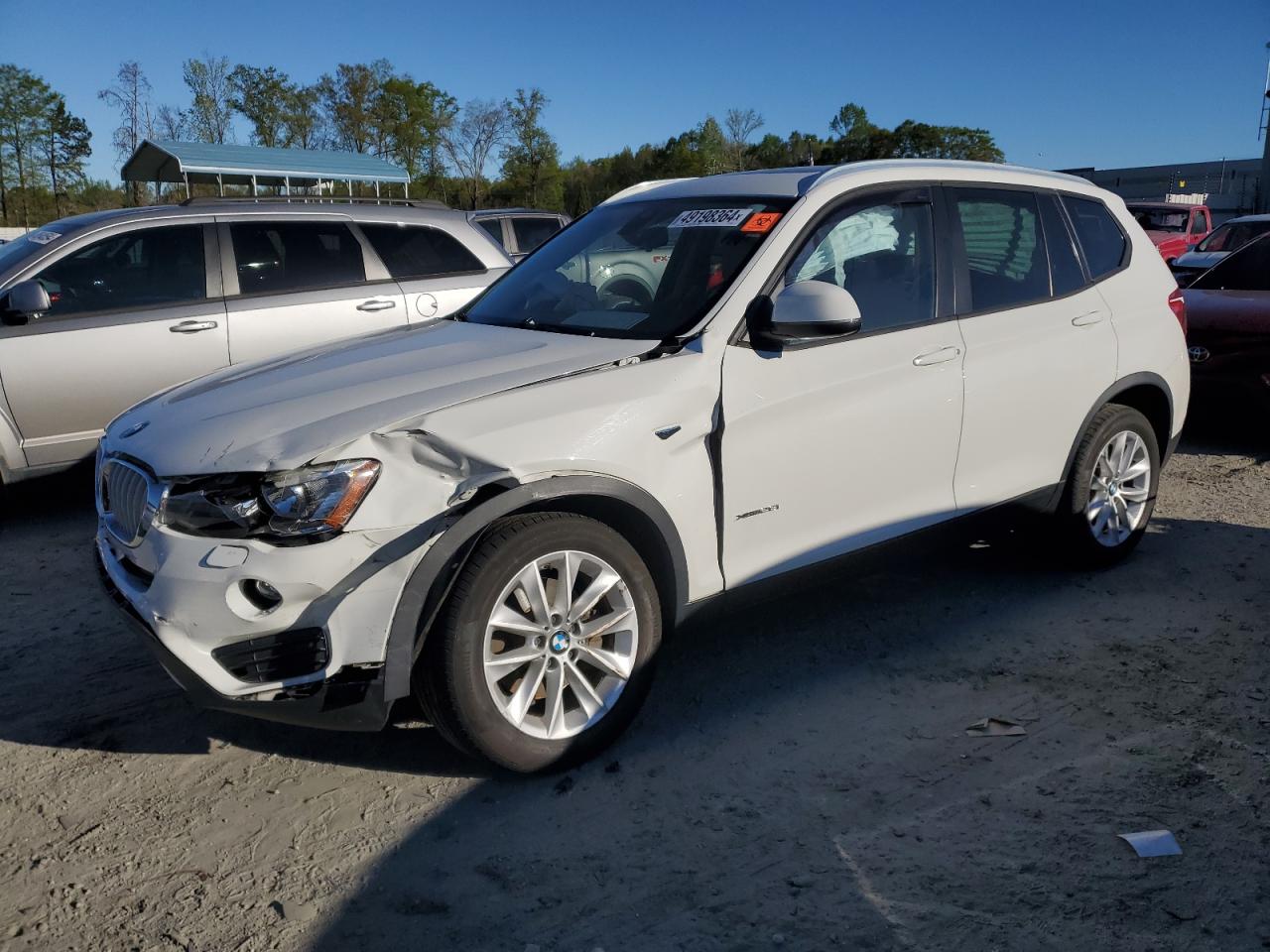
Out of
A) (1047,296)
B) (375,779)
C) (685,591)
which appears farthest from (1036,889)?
(1047,296)

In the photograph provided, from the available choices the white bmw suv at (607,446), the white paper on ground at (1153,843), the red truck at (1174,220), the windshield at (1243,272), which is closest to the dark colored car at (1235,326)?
the windshield at (1243,272)

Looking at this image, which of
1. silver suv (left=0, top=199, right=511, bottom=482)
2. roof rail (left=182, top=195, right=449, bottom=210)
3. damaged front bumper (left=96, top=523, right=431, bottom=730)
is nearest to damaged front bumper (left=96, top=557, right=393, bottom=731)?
damaged front bumper (left=96, top=523, right=431, bottom=730)

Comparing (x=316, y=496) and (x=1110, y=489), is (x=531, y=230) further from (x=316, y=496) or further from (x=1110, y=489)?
(x=316, y=496)

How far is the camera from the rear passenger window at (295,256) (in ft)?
21.0

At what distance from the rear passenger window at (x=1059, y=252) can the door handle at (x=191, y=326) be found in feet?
15.2

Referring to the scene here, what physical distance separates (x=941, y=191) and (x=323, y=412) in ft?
8.62

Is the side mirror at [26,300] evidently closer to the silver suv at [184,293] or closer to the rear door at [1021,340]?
the silver suv at [184,293]

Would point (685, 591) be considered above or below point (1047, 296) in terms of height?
below

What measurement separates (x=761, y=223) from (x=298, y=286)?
3.88 m

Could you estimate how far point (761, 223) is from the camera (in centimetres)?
366

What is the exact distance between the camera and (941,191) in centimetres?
412

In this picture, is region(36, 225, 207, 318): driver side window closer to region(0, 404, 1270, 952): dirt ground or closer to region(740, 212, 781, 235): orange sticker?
region(0, 404, 1270, 952): dirt ground

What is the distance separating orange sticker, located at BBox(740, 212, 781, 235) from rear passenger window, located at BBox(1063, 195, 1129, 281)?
1.80 m

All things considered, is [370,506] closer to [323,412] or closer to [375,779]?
[323,412]
